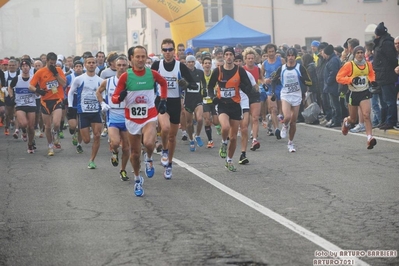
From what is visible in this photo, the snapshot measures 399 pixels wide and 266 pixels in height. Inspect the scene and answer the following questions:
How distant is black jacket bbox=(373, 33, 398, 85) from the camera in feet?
61.2

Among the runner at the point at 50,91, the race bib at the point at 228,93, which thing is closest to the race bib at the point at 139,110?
the race bib at the point at 228,93

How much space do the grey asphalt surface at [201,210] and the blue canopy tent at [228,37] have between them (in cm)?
1667

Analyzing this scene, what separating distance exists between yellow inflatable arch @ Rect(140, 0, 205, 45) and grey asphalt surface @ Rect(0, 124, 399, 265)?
16349mm

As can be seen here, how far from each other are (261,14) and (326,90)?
29.9 meters

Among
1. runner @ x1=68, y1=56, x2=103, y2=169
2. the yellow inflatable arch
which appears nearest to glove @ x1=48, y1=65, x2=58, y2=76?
runner @ x1=68, y1=56, x2=103, y2=169

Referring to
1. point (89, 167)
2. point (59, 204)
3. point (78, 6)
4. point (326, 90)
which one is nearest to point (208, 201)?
point (59, 204)

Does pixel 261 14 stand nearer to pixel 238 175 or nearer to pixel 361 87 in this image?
pixel 361 87

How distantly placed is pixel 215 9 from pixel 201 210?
143 feet

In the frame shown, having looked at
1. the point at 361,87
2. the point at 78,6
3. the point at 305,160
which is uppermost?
the point at 78,6

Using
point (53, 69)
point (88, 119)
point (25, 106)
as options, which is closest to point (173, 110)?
point (88, 119)

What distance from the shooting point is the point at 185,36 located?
111ft

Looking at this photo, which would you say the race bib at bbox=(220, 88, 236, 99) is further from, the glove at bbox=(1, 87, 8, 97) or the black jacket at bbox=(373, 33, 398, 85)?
the glove at bbox=(1, 87, 8, 97)

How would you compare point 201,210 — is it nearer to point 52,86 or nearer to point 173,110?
point 173,110

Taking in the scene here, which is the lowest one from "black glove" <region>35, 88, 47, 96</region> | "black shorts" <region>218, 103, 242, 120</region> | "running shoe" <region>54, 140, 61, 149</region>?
"running shoe" <region>54, 140, 61, 149</region>
